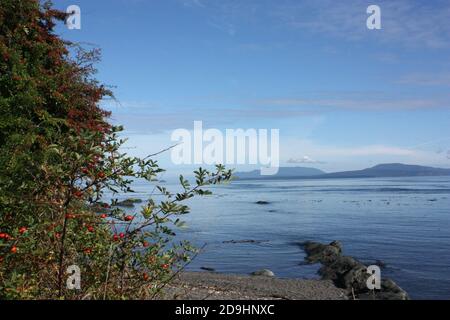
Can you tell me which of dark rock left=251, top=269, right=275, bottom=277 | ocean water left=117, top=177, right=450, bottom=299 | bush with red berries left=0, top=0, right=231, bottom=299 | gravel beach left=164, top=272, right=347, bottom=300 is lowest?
ocean water left=117, top=177, right=450, bottom=299

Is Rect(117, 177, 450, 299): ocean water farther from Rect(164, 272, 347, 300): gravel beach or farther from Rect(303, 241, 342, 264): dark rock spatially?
Rect(164, 272, 347, 300): gravel beach

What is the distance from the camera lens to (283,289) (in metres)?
19.2

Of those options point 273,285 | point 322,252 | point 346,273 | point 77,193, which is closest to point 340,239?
point 322,252

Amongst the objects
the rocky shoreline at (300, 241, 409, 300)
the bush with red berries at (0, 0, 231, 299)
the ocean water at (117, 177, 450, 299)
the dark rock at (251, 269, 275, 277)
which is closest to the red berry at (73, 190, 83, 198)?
the bush with red berries at (0, 0, 231, 299)

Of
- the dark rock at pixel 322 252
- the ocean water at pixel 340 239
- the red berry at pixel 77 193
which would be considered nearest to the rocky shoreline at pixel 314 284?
the dark rock at pixel 322 252

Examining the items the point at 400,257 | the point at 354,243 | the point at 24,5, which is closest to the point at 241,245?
the point at 354,243

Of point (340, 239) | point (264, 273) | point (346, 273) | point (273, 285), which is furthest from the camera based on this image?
point (340, 239)

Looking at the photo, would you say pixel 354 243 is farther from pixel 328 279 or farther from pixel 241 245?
pixel 328 279

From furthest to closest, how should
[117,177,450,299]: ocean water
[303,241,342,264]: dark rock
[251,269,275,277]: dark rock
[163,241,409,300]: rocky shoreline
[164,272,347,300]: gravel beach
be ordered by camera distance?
[303,241,342,264]: dark rock
[117,177,450,299]: ocean water
[251,269,275,277]: dark rock
[163,241,409,300]: rocky shoreline
[164,272,347,300]: gravel beach

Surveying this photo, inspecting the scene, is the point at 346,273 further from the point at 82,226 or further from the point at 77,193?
the point at 77,193

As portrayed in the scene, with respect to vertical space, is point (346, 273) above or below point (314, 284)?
above

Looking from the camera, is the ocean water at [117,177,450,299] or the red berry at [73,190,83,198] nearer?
the red berry at [73,190,83,198]

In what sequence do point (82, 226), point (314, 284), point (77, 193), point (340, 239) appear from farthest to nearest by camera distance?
point (340, 239) → point (314, 284) → point (82, 226) → point (77, 193)
